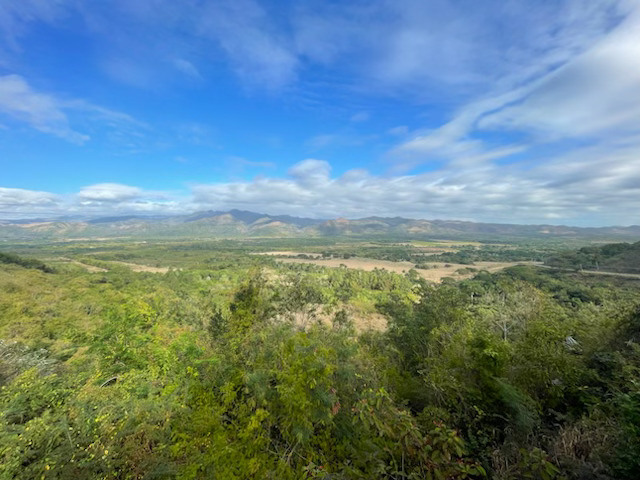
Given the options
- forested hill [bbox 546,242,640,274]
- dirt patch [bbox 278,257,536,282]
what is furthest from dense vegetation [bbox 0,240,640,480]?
forested hill [bbox 546,242,640,274]

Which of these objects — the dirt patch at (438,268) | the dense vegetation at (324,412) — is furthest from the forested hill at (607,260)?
the dense vegetation at (324,412)

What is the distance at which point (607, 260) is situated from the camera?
242 ft

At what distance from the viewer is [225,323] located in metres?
21.1

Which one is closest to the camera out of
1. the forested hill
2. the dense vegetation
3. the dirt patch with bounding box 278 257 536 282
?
the dense vegetation

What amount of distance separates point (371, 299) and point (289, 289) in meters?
33.9

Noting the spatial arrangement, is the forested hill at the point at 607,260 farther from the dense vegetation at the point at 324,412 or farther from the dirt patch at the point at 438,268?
the dense vegetation at the point at 324,412

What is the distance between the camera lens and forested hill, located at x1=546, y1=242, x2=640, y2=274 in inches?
2590

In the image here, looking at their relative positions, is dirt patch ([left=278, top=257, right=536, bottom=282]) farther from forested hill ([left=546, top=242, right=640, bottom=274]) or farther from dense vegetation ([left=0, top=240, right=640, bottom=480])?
dense vegetation ([left=0, top=240, right=640, bottom=480])

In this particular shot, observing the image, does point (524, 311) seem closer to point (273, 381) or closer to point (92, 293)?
point (273, 381)

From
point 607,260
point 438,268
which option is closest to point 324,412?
point 607,260

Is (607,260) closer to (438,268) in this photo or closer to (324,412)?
(438,268)

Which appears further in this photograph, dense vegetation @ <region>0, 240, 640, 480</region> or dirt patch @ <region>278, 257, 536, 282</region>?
dirt patch @ <region>278, 257, 536, 282</region>

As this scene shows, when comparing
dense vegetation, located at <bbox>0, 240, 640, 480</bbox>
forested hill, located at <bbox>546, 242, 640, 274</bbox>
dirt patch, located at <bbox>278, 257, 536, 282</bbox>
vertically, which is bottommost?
dirt patch, located at <bbox>278, 257, 536, 282</bbox>

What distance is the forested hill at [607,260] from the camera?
6578cm
